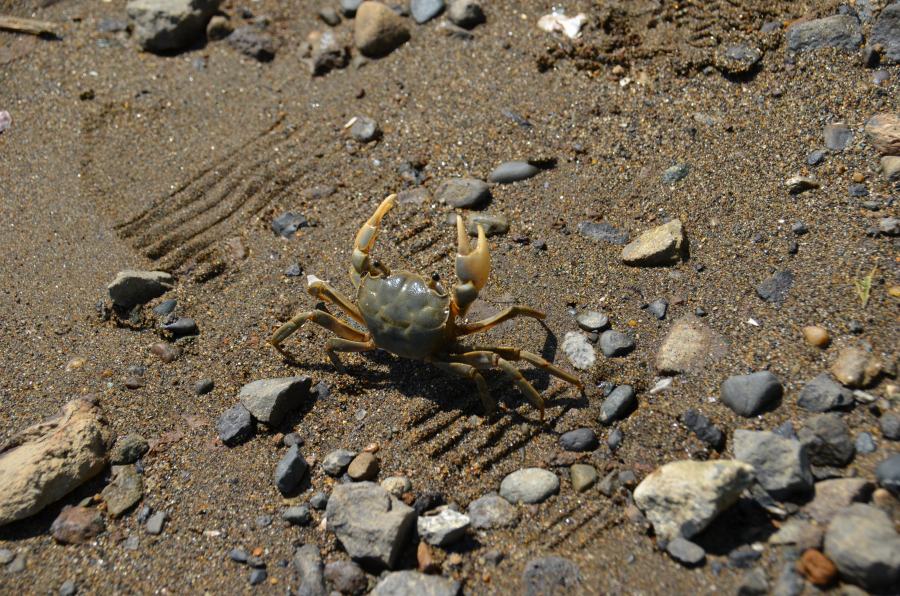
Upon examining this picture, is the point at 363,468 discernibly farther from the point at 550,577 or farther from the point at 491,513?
the point at 550,577

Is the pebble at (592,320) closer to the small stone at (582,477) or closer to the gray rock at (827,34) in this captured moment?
the small stone at (582,477)

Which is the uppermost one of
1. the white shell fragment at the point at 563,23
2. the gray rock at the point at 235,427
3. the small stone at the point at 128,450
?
the white shell fragment at the point at 563,23

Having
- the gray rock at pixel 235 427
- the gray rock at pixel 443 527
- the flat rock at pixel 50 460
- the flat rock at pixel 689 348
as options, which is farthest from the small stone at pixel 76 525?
the flat rock at pixel 689 348

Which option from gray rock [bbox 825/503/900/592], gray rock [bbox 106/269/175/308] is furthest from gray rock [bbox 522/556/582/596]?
gray rock [bbox 106/269/175/308]

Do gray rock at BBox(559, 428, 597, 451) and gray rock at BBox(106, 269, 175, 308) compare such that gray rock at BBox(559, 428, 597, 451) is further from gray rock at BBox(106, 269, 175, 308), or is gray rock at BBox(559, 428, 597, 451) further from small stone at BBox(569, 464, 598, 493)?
gray rock at BBox(106, 269, 175, 308)

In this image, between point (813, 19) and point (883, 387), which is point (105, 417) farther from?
point (813, 19)

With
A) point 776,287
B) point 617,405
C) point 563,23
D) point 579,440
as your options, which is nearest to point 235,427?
point 579,440

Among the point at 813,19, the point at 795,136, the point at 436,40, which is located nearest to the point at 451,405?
the point at 795,136
